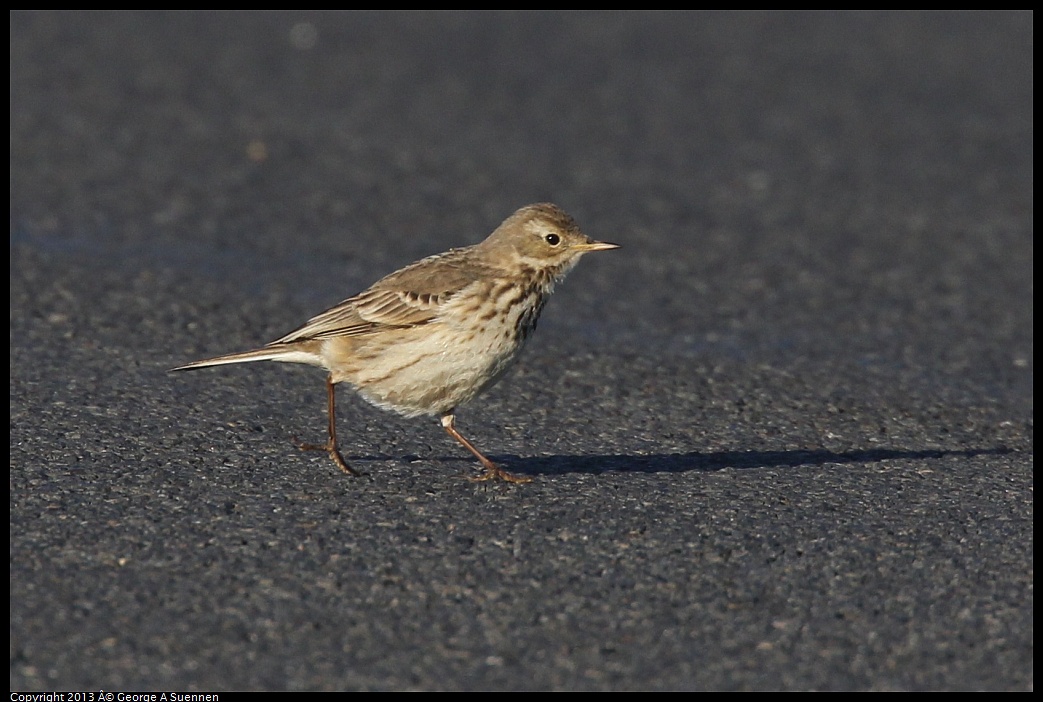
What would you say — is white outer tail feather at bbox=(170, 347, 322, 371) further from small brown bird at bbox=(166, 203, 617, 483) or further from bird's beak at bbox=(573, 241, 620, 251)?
bird's beak at bbox=(573, 241, 620, 251)

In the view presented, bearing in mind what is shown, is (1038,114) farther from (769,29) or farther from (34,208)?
(34,208)

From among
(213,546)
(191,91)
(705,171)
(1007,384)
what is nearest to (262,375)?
(213,546)

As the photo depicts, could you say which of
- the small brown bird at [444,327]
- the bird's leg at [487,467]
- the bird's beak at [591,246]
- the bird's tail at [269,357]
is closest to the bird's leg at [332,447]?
the small brown bird at [444,327]

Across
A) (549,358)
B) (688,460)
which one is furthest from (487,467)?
(549,358)

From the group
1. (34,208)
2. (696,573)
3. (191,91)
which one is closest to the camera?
(696,573)

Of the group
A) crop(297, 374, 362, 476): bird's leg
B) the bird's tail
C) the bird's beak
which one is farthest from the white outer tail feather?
the bird's beak
